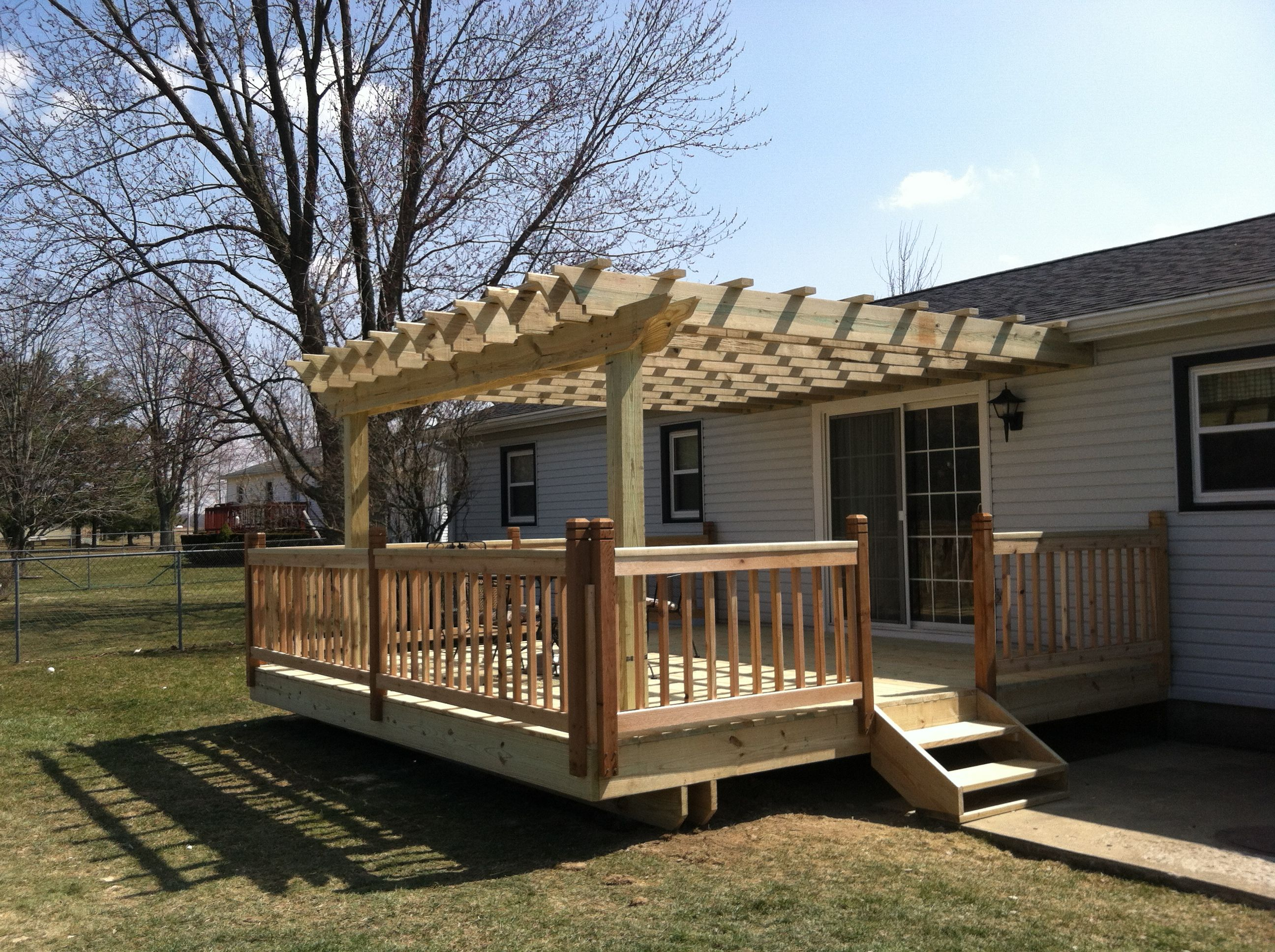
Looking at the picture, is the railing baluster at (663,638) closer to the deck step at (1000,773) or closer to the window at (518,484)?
the deck step at (1000,773)

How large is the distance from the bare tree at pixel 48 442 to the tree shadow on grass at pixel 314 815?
10.4 metres

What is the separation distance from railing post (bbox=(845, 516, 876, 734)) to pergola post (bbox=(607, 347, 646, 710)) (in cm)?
117

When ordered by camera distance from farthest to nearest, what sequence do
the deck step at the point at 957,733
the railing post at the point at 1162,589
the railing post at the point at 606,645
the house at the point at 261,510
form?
the house at the point at 261,510, the railing post at the point at 1162,589, the deck step at the point at 957,733, the railing post at the point at 606,645

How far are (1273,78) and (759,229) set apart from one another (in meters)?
6.05

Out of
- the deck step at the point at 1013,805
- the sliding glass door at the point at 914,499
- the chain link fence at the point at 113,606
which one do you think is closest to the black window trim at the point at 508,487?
the chain link fence at the point at 113,606

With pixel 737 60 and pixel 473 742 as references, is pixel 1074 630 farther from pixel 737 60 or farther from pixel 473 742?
pixel 737 60

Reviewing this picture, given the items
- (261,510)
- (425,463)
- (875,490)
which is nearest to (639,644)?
(875,490)

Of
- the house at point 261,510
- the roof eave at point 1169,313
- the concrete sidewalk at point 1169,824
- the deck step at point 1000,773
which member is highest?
the roof eave at point 1169,313

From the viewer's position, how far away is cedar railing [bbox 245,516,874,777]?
4672 millimetres

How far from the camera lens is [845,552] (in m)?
5.49

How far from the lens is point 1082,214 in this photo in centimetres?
2584

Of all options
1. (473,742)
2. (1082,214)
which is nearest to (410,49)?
(473,742)

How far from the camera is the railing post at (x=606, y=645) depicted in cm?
459

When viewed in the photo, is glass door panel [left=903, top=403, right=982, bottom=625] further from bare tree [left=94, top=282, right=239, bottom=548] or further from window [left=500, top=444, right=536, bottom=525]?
bare tree [left=94, top=282, right=239, bottom=548]
